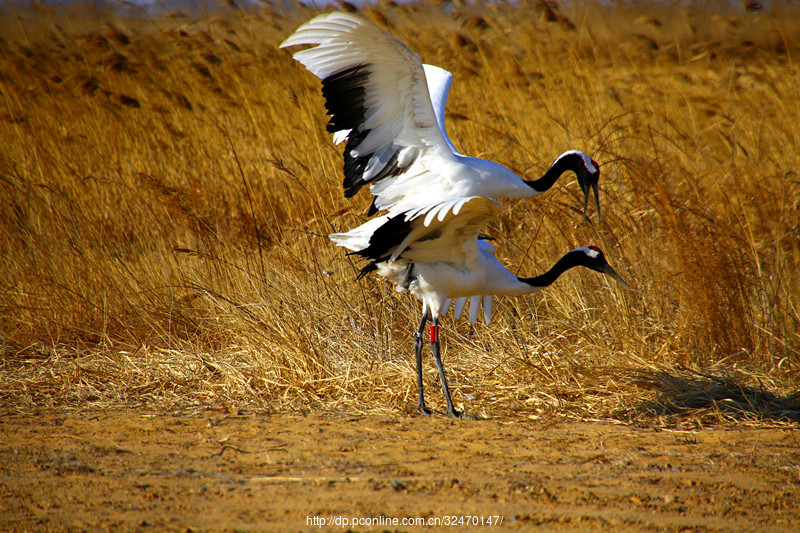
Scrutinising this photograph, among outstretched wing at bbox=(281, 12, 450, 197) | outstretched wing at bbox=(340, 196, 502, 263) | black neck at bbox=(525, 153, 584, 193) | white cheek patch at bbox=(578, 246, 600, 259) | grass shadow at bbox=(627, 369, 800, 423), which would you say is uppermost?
outstretched wing at bbox=(281, 12, 450, 197)

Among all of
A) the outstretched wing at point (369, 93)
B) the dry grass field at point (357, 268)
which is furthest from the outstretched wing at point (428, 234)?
the dry grass field at point (357, 268)

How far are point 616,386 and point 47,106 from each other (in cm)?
673

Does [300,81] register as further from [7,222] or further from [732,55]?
[732,55]

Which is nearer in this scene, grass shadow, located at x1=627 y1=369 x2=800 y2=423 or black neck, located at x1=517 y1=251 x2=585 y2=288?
grass shadow, located at x1=627 y1=369 x2=800 y2=423

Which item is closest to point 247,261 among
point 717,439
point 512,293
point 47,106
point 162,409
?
point 162,409

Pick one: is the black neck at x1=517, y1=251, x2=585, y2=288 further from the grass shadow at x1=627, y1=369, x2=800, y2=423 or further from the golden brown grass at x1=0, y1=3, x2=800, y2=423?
the grass shadow at x1=627, y1=369, x2=800, y2=423

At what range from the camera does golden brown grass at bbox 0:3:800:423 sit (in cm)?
470

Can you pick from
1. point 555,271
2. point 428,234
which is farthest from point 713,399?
point 428,234

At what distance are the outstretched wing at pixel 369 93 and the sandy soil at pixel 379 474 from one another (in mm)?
1584

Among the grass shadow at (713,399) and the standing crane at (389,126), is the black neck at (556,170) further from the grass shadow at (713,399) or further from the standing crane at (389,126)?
the grass shadow at (713,399)

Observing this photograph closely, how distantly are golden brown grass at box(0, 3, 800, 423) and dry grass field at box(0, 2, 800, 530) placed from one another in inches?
0.8

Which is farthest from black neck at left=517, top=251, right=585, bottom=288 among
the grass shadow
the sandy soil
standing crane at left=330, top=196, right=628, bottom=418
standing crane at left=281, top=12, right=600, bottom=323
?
the sandy soil

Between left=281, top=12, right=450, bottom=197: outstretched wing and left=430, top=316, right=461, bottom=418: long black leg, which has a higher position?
left=281, top=12, right=450, bottom=197: outstretched wing

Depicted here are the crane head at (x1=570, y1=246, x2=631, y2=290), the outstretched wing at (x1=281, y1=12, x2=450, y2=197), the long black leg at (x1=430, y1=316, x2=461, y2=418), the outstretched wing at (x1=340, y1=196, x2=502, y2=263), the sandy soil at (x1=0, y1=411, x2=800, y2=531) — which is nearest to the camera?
the sandy soil at (x1=0, y1=411, x2=800, y2=531)
